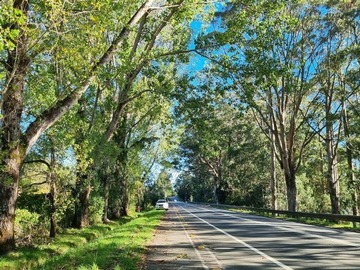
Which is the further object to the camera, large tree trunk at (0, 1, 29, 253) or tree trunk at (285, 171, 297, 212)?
tree trunk at (285, 171, 297, 212)

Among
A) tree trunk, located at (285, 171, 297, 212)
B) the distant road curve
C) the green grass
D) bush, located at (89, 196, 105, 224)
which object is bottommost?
the green grass

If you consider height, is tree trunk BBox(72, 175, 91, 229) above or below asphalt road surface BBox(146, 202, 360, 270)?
above

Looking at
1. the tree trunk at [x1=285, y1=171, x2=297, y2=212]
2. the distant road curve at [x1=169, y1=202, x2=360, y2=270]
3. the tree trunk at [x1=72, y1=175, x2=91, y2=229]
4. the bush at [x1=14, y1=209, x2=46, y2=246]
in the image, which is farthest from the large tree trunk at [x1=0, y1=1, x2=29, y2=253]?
the tree trunk at [x1=285, y1=171, x2=297, y2=212]

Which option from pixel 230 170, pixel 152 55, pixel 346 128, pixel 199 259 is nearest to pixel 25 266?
pixel 199 259

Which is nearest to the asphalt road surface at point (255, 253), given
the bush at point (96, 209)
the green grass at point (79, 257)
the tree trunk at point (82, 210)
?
the green grass at point (79, 257)

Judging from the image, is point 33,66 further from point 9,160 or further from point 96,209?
point 96,209

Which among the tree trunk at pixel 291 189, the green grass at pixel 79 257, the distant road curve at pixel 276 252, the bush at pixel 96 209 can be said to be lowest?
the green grass at pixel 79 257

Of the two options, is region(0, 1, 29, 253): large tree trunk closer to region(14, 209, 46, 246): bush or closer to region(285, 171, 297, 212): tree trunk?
region(14, 209, 46, 246): bush

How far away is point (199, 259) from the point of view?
10.7 metres

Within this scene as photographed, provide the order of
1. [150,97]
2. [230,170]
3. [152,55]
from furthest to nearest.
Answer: [230,170] < [150,97] < [152,55]

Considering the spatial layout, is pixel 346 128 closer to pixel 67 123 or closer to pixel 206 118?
pixel 206 118

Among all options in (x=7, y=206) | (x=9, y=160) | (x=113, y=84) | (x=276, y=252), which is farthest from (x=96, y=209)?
(x=276, y=252)

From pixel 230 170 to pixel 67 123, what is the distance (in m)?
55.0

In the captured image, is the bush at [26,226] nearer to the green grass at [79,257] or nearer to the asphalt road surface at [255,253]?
the green grass at [79,257]
